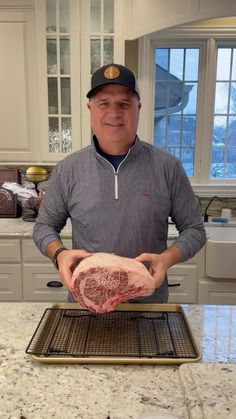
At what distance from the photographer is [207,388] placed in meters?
0.82

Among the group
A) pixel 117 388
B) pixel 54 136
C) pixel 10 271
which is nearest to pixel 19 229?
pixel 10 271

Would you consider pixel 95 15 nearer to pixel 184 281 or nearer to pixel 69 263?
pixel 184 281

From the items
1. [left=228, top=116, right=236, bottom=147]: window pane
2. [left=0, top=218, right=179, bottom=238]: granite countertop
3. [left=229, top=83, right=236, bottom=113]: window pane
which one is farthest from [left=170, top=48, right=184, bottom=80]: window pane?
[left=0, top=218, right=179, bottom=238]: granite countertop

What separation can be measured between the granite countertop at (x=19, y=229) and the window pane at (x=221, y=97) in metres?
1.04

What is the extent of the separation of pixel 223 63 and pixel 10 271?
2.11 metres

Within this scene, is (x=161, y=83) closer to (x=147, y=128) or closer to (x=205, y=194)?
(x=147, y=128)

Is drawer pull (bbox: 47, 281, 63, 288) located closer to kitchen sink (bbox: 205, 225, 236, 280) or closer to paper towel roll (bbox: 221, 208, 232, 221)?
kitchen sink (bbox: 205, 225, 236, 280)

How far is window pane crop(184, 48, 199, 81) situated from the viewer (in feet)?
9.70

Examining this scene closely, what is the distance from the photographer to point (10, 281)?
8.48 ft

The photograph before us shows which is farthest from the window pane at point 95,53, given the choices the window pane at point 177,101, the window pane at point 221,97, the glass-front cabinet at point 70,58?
the window pane at point 221,97

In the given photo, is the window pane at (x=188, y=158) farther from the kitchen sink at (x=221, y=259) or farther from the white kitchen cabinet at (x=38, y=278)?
the white kitchen cabinet at (x=38, y=278)

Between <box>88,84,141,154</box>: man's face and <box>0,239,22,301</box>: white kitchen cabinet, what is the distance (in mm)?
1377

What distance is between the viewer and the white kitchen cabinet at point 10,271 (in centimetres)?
252

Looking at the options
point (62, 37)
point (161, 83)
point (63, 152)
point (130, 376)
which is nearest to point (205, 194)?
point (161, 83)
